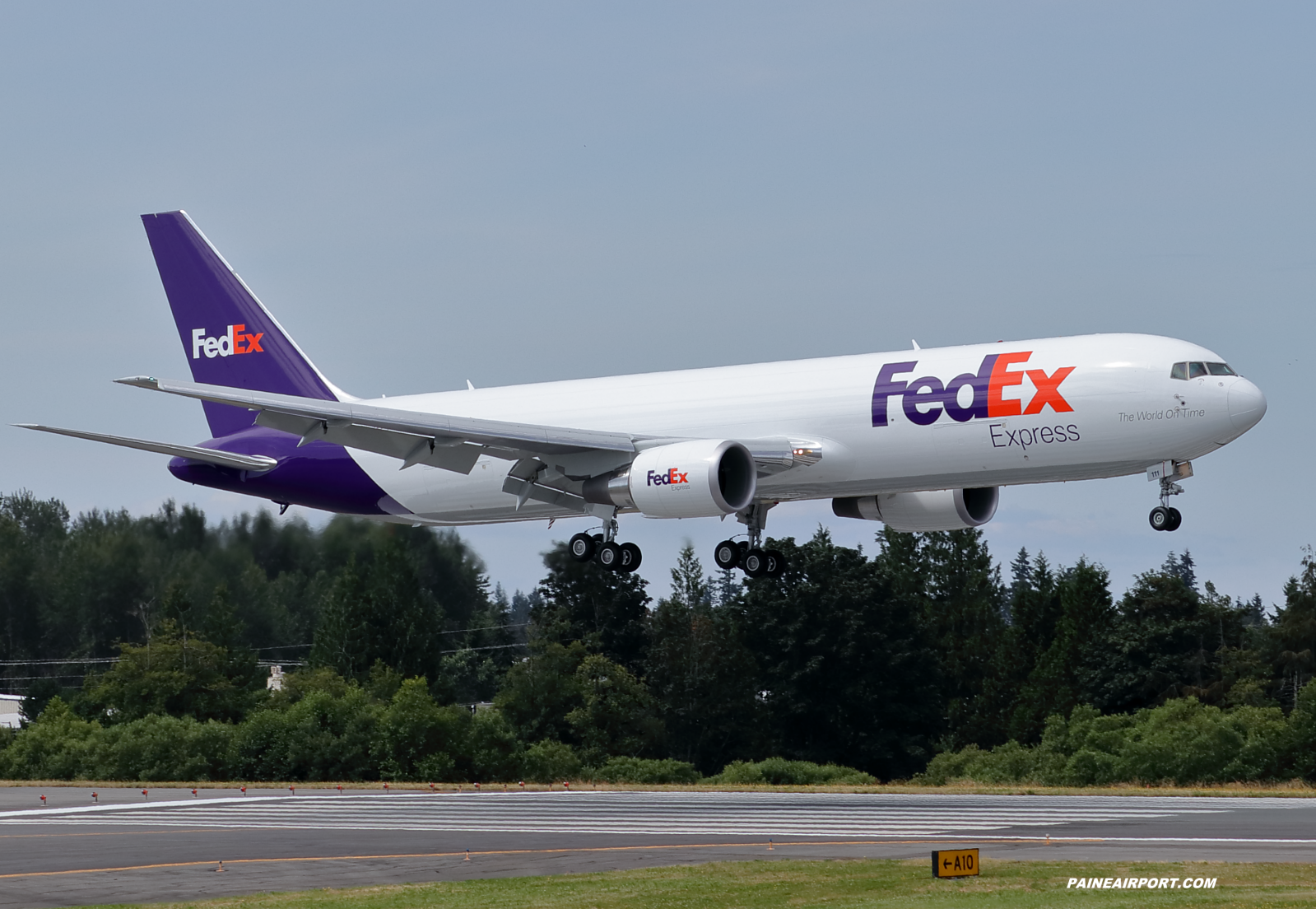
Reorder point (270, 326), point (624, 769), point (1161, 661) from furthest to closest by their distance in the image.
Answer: point (1161, 661) → point (624, 769) → point (270, 326)

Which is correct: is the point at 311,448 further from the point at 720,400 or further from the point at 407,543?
the point at 407,543

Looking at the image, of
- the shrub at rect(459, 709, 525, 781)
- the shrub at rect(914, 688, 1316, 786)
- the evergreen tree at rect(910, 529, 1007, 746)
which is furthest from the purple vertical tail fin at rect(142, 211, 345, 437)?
the evergreen tree at rect(910, 529, 1007, 746)

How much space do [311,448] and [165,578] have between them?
22273 mm

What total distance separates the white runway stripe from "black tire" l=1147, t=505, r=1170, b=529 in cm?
658

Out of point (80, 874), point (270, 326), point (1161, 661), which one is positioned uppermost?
point (270, 326)

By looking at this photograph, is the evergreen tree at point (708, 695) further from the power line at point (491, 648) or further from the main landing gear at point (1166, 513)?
the main landing gear at point (1166, 513)

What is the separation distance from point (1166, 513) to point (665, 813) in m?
14.4

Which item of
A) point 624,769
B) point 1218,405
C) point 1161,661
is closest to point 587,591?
point 624,769

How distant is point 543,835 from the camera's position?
35156 mm

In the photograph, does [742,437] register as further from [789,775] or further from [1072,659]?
[1072,659]

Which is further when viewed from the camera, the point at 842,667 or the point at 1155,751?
the point at 842,667

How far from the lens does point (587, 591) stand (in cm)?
11181

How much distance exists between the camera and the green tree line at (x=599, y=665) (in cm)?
6731

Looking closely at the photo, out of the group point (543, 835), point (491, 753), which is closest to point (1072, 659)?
point (491, 753)
